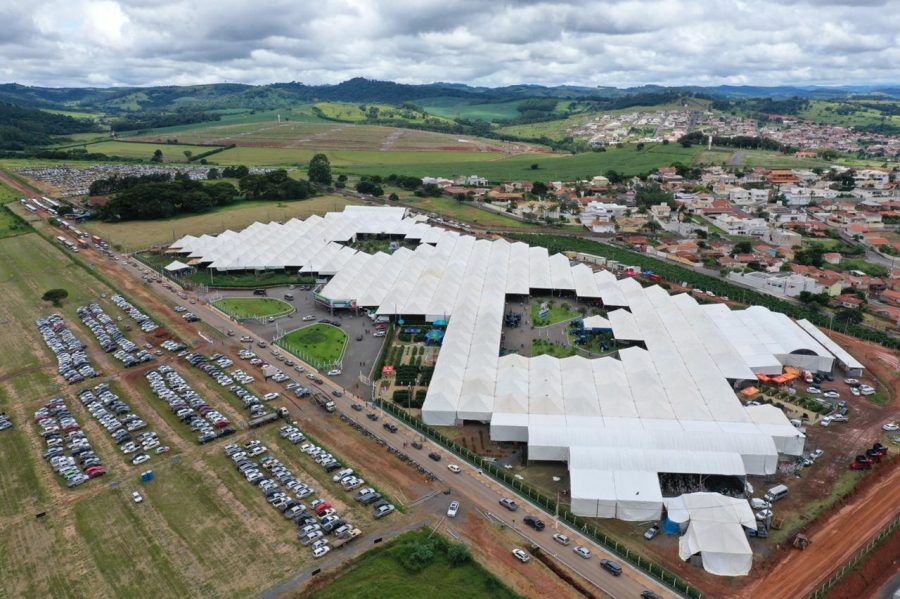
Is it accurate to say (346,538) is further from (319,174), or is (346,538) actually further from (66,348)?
(319,174)

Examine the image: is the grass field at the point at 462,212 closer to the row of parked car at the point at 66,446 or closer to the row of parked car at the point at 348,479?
the row of parked car at the point at 348,479

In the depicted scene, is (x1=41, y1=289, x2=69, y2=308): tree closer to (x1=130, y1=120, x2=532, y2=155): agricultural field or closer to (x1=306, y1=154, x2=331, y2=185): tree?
(x1=306, y1=154, x2=331, y2=185): tree

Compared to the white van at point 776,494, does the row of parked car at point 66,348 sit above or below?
above

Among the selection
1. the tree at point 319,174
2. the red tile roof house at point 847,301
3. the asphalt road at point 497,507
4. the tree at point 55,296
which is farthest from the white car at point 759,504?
the tree at point 319,174

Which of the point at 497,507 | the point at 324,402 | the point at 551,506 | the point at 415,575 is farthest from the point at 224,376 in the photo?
the point at 551,506

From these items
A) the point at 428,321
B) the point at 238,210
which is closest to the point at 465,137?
the point at 238,210

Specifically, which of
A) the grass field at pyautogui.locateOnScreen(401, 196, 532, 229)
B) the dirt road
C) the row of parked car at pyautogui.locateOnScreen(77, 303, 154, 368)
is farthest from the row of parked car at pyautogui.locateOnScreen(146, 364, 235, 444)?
the grass field at pyautogui.locateOnScreen(401, 196, 532, 229)
